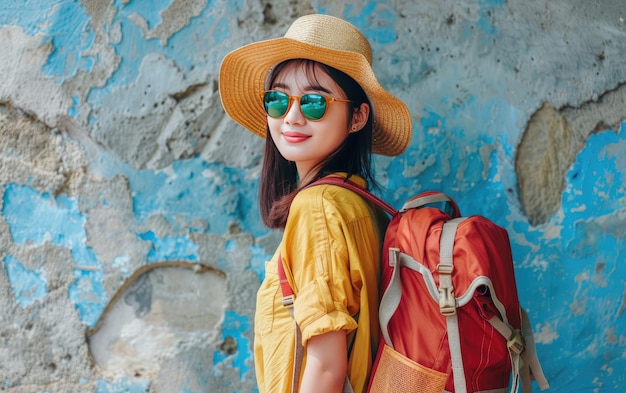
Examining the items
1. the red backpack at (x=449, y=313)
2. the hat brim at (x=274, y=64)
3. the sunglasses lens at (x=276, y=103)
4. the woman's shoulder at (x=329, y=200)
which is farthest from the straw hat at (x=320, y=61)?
the red backpack at (x=449, y=313)

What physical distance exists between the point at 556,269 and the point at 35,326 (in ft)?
5.72

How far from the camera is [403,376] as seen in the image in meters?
1.65

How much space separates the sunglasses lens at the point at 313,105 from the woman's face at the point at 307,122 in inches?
0.8

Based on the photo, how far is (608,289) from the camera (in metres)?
2.36

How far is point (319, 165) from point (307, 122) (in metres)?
0.14

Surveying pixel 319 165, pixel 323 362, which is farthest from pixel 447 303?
pixel 319 165

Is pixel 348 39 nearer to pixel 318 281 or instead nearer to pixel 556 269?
pixel 318 281

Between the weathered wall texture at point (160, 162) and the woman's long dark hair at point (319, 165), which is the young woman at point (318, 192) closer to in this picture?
the woman's long dark hair at point (319, 165)

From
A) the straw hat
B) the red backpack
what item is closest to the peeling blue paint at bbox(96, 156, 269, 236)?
the straw hat

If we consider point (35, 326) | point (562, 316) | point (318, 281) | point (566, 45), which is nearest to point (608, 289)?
point (562, 316)

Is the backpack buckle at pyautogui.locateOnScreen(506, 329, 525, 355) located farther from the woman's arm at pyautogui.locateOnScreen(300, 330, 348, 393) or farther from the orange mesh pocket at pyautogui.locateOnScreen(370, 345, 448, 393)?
the woman's arm at pyautogui.locateOnScreen(300, 330, 348, 393)

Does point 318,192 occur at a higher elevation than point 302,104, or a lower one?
lower

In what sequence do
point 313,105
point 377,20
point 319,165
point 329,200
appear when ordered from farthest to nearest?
1. point 377,20
2. point 319,165
3. point 313,105
4. point 329,200

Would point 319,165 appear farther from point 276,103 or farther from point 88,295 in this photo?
point 88,295
